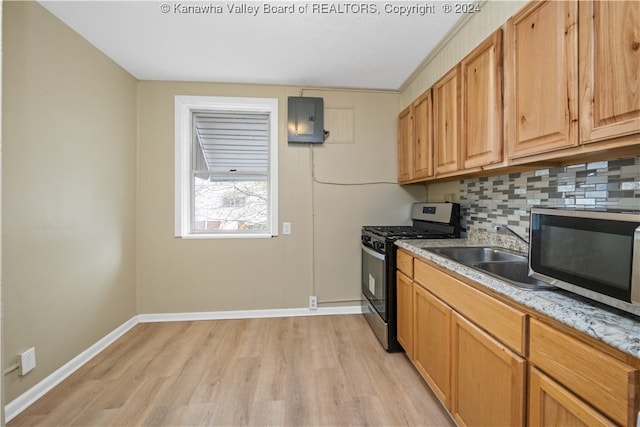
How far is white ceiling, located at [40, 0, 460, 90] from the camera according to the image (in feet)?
5.74

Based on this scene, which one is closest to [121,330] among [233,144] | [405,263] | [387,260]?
[233,144]

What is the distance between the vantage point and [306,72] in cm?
254

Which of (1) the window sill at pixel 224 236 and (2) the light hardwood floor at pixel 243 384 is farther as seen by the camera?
(1) the window sill at pixel 224 236

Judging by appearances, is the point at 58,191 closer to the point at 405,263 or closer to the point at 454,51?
the point at 405,263

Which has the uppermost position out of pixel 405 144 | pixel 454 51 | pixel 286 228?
pixel 454 51

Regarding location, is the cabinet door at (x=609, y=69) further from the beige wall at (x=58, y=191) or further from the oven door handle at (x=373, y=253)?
the beige wall at (x=58, y=191)

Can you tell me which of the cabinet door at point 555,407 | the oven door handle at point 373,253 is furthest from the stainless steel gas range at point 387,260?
the cabinet door at point 555,407

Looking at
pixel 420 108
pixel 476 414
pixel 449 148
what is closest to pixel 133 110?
pixel 420 108

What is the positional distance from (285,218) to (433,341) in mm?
1772

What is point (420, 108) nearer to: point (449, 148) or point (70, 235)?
point (449, 148)

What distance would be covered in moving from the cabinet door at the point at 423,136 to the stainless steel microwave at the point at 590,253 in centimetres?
122

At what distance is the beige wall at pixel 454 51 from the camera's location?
147 cm

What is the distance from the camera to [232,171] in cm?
292

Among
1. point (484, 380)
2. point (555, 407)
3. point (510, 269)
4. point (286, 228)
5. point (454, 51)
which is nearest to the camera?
point (555, 407)
